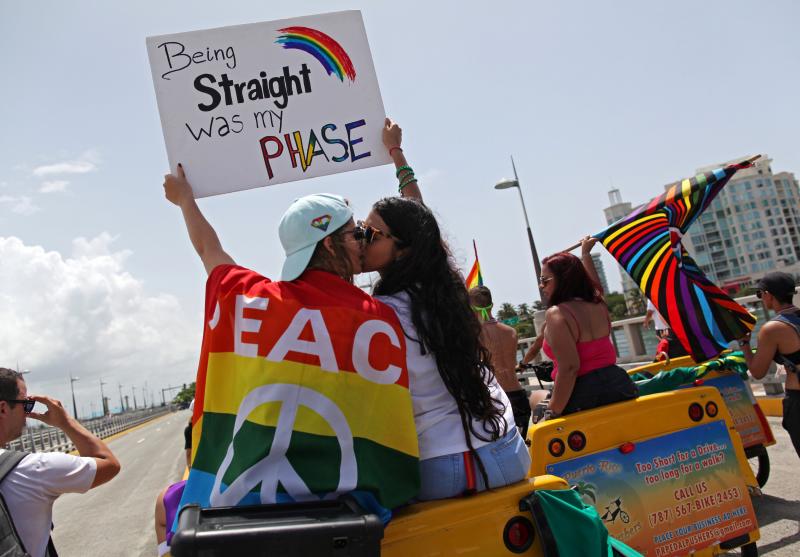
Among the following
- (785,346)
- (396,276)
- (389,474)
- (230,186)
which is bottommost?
(785,346)

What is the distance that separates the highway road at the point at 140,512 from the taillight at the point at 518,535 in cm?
279

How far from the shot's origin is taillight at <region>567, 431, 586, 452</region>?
3463 millimetres

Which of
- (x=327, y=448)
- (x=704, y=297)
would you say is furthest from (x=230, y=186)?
(x=704, y=297)

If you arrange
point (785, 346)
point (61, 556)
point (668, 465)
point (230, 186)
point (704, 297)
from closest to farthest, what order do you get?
point (230, 186) → point (668, 465) → point (785, 346) → point (704, 297) → point (61, 556)

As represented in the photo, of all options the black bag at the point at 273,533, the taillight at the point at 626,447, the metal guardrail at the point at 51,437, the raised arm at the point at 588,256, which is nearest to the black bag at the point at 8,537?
the black bag at the point at 273,533

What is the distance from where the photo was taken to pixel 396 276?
87.1 inches

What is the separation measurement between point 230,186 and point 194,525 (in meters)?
1.92

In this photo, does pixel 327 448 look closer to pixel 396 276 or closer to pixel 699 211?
pixel 396 276

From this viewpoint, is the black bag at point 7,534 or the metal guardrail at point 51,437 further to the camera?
the metal guardrail at point 51,437

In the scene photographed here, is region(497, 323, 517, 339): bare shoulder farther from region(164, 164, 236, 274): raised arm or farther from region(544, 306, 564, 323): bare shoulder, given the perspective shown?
region(164, 164, 236, 274): raised arm

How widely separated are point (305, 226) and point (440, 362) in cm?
63

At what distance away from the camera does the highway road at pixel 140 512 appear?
4.38 metres

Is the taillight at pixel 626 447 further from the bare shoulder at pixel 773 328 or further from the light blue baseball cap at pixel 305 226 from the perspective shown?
the light blue baseball cap at pixel 305 226

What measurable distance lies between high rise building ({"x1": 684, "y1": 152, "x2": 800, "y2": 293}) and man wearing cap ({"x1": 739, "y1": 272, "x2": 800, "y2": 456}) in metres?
160
